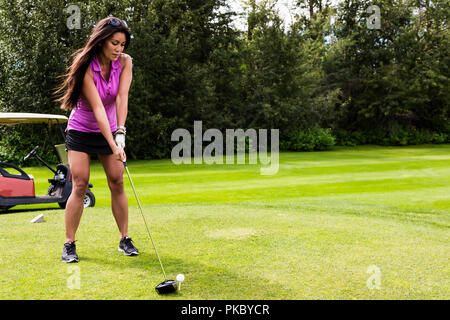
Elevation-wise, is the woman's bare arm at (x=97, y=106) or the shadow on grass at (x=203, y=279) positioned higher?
the woman's bare arm at (x=97, y=106)

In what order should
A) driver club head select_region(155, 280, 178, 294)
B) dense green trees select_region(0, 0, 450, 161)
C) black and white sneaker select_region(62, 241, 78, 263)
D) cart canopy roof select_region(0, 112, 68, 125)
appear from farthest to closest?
dense green trees select_region(0, 0, 450, 161) < cart canopy roof select_region(0, 112, 68, 125) < black and white sneaker select_region(62, 241, 78, 263) < driver club head select_region(155, 280, 178, 294)

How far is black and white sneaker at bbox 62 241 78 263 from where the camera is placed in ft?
11.8

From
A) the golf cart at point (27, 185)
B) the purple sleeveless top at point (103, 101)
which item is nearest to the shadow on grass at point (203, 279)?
the purple sleeveless top at point (103, 101)

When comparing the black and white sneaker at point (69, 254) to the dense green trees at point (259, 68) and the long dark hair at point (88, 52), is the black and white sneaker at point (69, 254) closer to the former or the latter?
the long dark hair at point (88, 52)

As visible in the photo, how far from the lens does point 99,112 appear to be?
370cm

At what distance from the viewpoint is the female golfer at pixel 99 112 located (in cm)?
367

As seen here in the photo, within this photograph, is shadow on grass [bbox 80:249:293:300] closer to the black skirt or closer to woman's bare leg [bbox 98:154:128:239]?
woman's bare leg [bbox 98:154:128:239]

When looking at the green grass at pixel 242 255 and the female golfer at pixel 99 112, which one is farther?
the female golfer at pixel 99 112

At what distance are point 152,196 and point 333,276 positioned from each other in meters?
7.86

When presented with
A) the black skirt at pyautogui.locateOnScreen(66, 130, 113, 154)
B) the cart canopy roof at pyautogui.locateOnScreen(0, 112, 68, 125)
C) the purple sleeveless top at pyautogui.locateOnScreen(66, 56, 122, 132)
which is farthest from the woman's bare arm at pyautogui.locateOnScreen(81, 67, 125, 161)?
the cart canopy roof at pyautogui.locateOnScreen(0, 112, 68, 125)

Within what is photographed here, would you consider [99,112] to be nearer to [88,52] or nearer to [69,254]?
[88,52]
